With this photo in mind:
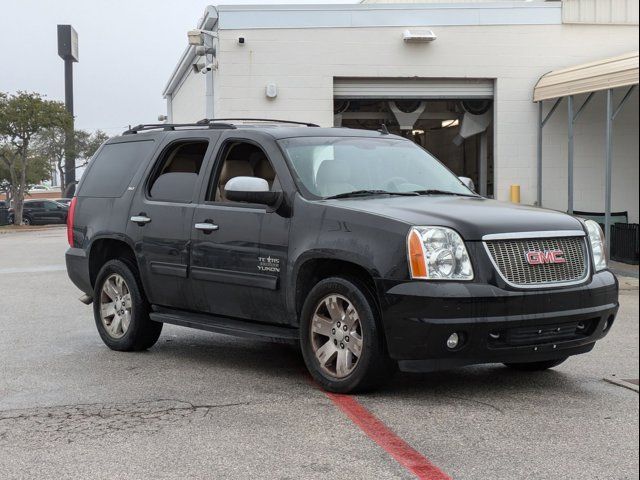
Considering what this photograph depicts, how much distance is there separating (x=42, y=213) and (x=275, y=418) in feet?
156

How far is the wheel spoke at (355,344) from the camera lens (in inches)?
233

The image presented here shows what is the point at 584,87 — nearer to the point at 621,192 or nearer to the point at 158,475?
the point at 621,192

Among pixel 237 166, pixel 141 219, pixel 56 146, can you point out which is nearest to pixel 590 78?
pixel 237 166

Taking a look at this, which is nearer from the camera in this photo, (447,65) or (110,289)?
(110,289)

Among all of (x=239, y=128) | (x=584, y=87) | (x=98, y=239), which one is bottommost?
(x=98, y=239)

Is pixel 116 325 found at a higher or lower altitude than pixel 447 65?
lower

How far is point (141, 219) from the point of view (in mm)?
7664

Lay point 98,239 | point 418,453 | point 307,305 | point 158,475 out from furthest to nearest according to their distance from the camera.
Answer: point 98,239
point 307,305
point 418,453
point 158,475

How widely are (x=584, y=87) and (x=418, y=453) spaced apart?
41.6 ft

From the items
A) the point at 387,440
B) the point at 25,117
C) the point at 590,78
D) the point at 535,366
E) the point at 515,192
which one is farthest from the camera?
the point at 25,117

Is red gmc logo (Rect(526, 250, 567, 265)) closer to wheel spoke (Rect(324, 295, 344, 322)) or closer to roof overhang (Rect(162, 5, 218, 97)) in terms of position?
wheel spoke (Rect(324, 295, 344, 322))

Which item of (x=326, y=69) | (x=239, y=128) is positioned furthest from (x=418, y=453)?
(x=326, y=69)

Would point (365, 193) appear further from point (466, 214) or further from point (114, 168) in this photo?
point (114, 168)

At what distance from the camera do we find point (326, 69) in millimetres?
18469
